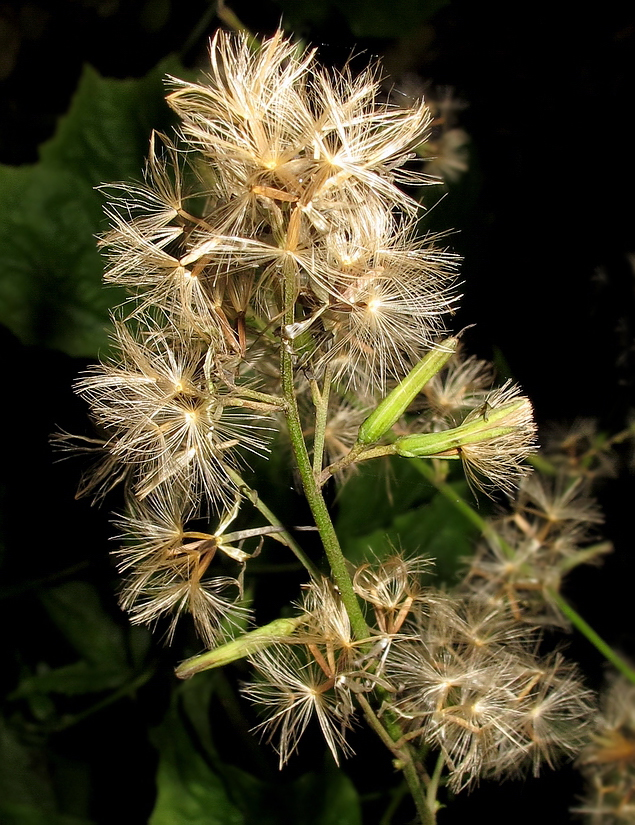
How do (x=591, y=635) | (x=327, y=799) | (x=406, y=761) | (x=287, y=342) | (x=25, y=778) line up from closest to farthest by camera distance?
(x=287, y=342)
(x=406, y=761)
(x=327, y=799)
(x=591, y=635)
(x=25, y=778)

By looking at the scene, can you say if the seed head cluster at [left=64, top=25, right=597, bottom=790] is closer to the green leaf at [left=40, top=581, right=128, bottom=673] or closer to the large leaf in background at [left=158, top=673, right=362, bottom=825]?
the large leaf in background at [left=158, top=673, right=362, bottom=825]

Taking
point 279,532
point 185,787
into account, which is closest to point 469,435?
point 279,532

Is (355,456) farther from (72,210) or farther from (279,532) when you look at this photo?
(72,210)

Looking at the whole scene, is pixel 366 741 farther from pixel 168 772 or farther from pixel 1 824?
pixel 1 824

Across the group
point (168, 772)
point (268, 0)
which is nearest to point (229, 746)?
point (168, 772)

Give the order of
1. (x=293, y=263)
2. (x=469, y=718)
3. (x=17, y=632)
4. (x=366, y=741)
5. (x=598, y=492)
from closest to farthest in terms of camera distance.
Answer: (x=293, y=263)
(x=469, y=718)
(x=366, y=741)
(x=598, y=492)
(x=17, y=632)

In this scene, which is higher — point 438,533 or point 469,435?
point 469,435

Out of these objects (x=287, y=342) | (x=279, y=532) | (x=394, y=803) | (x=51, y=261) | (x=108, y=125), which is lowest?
(x=394, y=803)

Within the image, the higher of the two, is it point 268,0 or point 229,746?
point 268,0
